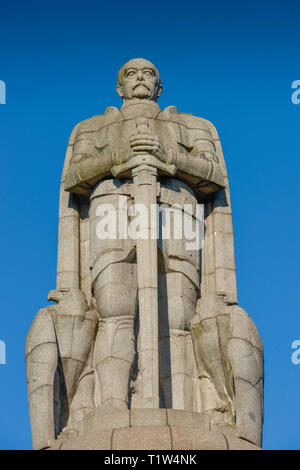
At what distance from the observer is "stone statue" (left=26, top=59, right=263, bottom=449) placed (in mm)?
20625

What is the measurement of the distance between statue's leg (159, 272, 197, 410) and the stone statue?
0.02m

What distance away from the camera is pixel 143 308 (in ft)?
68.4

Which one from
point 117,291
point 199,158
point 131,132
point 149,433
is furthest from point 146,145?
point 149,433

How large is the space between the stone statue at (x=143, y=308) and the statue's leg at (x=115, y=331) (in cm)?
2

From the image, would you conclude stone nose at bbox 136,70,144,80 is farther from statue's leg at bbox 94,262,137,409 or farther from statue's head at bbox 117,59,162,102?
statue's leg at bbox 94,262,137,409

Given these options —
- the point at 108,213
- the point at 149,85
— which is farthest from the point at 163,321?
the point at 149,85

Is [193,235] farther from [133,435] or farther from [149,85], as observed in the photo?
[133,435]

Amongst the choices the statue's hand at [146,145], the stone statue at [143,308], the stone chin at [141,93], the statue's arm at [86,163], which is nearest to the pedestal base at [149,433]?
the stone statue at [143,308]

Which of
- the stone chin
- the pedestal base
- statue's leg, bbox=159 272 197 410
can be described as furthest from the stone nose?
the pedestal base

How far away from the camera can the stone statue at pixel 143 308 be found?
812 inches

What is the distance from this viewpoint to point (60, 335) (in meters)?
21.4

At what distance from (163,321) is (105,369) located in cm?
131

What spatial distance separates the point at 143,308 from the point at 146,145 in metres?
2.90

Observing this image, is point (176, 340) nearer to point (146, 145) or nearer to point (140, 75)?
point (146, 145)
